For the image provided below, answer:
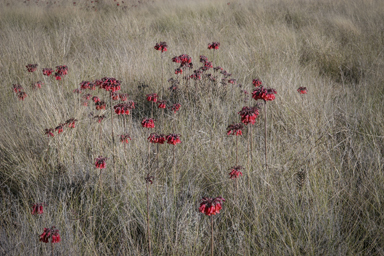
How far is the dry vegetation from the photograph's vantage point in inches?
72.2

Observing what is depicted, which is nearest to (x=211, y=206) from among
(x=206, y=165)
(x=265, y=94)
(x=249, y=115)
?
(x=249, y=115)

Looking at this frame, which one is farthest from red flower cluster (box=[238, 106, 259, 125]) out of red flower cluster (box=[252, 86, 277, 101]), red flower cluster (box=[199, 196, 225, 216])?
red flower cluster (box=[199, 196, 225, 216])

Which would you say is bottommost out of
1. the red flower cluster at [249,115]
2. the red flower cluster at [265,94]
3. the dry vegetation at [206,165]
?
the dry vegetation at [206,165]

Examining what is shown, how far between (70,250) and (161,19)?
7.81 meters

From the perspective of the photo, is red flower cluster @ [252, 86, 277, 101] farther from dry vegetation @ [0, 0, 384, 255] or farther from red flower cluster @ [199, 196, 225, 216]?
red flower cluster @ [199, 196, 225, 216]

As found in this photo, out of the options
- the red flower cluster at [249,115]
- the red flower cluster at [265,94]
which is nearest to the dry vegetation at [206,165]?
the red flower cluster at [249,115]

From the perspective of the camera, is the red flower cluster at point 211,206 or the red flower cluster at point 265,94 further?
the red flower cluster at point 265,94

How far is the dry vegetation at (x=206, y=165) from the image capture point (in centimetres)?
183

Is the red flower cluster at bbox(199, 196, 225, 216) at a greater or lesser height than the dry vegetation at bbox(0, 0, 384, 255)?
greater

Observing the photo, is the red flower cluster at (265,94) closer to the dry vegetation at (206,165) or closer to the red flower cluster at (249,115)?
the red flower cluster at (249,115)

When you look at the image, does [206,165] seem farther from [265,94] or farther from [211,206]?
[211,206]

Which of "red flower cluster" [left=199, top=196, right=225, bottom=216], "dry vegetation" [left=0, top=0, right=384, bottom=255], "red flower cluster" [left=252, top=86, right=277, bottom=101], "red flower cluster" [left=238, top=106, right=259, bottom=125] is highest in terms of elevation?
"red flower cluster" [left=252, top=86, right=277, bottom=101]

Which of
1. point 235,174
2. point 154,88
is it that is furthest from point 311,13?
point 235,174

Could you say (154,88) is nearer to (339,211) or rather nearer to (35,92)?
(35,92)
